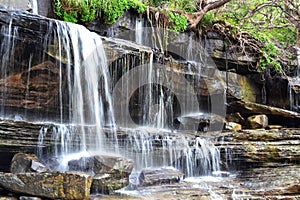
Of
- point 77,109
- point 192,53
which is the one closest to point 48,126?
point 77,109

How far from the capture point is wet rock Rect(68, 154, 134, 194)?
15.9ft

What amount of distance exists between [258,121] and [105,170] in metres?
6.05

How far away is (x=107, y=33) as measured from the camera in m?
9.17

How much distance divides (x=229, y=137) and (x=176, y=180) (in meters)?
2.52

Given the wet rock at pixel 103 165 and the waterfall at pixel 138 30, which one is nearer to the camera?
the wet rock at pixel 103 165

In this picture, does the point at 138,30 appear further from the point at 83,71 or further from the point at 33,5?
the point at 33,5

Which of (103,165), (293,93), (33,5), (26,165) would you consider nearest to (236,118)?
(293,93)

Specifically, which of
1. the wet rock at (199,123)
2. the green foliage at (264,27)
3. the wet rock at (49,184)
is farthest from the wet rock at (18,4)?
the green foliage at (264,27)

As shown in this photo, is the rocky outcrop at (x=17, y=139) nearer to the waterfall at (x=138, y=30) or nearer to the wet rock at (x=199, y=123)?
the waterfall at (x=138, y=30)

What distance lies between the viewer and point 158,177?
5.70m

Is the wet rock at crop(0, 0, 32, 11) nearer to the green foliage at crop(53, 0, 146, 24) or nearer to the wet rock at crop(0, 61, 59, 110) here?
the green foliage at crop(53, 0, 146, 24)

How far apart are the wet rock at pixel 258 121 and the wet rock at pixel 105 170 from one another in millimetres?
5471

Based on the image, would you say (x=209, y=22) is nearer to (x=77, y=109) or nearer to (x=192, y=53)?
(x=192, y=53)

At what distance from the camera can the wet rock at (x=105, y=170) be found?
15.9 ft
